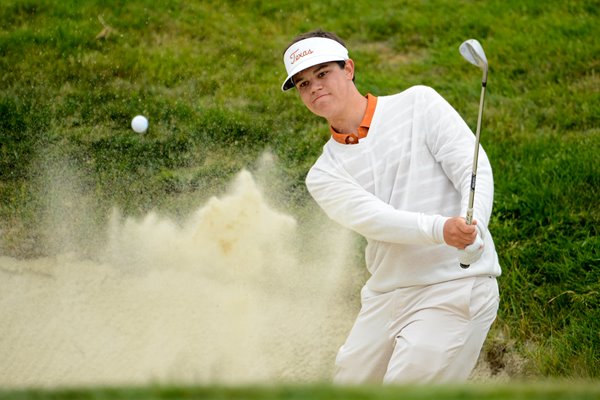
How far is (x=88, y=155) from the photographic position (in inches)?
243

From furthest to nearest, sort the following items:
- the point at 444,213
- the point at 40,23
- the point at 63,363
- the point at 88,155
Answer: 1. the point at 40,23
2. the point at 88,155
3. the point at 63,363
4. the point at 444,213

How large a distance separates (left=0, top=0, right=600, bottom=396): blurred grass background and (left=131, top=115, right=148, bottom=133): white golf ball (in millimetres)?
62

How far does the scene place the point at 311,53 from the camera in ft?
12.4

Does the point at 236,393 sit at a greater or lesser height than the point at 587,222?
greater

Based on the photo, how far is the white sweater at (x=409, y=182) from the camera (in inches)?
141

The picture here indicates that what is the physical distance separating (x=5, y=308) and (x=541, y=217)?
9.85 ft

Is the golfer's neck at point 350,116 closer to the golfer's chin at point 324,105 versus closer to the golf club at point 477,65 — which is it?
the golfer's chin at point 324,105

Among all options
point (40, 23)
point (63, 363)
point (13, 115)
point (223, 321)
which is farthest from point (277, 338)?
point (40, 23)

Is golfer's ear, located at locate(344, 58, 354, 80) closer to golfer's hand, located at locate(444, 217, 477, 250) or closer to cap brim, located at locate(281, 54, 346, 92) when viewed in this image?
cap brim, located at locate(281, 54, 346, 92)

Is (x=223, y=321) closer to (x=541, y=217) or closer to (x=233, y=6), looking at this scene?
(x=541, y=217)

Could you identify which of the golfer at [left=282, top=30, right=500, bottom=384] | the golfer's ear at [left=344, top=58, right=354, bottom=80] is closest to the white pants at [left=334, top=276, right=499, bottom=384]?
the golfer at [left=282, top=30, right=500, bottom=384]

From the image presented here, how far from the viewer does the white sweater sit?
358 cm

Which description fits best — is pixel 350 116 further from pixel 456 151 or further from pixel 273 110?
pixel 273 110

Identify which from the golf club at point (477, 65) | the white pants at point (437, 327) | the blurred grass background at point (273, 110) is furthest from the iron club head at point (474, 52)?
the blurred grass background at point (273, 110)
